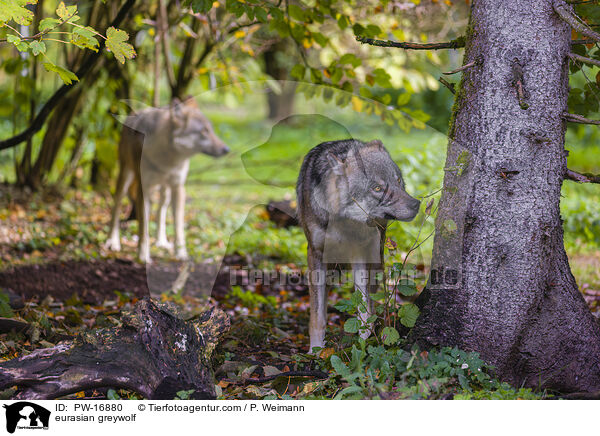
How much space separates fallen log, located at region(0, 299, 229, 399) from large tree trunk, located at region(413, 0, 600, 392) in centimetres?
140

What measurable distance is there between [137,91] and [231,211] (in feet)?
9.46

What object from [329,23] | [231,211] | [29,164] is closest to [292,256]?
[231,211]

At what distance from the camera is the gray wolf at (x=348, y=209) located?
3953mm

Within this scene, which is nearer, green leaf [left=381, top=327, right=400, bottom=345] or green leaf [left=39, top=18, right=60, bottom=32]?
green leaf [left=39, top=18, right=60, bottom=32]

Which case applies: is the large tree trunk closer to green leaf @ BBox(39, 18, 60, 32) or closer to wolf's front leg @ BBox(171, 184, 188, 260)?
green leaf @ BBox(39, 18, 60, 32)

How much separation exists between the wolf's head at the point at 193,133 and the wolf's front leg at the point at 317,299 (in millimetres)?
2883

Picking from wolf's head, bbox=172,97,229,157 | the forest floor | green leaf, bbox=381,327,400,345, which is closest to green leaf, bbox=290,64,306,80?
wolf's head, bbox=172,97,229,157

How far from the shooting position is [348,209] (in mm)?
4117

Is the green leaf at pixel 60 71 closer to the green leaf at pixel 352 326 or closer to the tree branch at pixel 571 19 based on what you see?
the green leaf at pixel 352 326

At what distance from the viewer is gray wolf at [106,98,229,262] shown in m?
7.05

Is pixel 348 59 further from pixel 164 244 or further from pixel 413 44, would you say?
A: pixel 164 244

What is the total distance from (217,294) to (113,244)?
7.31ft

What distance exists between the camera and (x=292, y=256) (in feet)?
23.5
